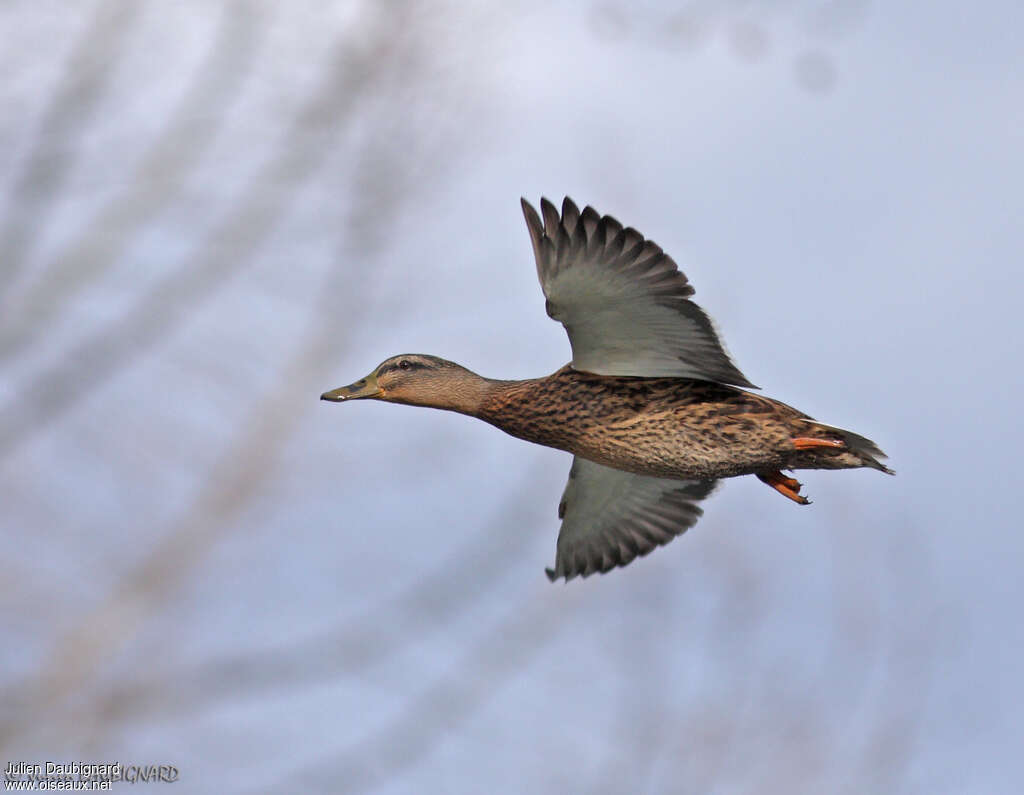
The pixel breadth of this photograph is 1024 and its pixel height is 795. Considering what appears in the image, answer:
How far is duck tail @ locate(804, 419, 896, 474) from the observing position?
746 centimetres

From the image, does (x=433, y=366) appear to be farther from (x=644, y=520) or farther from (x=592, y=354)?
(x=644, y=520)

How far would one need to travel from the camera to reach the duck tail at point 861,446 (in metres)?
7.46

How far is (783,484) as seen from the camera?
25.8 ft

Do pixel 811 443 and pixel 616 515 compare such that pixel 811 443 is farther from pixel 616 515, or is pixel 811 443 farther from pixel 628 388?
pixel 616 515

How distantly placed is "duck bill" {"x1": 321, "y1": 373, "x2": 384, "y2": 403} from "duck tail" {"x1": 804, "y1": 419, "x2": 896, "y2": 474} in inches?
103

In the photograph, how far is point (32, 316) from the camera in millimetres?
4121

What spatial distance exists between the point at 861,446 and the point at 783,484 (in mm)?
552

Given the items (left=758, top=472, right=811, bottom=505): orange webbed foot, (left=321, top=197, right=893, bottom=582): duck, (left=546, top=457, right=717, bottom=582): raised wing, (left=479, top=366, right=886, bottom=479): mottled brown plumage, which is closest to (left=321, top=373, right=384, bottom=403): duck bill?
(left=321, top=197, right=893, bottom=582): duck

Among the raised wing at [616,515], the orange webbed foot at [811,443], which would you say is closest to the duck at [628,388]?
the orange webbed foot at [811,443]

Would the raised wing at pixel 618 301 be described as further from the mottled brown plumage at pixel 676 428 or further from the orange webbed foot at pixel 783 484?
the orange webbed foot at pixel 783 484

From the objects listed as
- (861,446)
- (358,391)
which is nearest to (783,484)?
(861,446)

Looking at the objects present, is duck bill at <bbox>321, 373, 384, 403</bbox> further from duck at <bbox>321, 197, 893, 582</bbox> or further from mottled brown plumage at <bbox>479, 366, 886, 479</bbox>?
mottled brown plumage at <bbox>479, 366, 886, 479</bbox>

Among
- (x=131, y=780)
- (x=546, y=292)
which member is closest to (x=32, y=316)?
(x=131, y=780)

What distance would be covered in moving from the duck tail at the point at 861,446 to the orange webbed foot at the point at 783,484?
47cm
